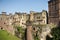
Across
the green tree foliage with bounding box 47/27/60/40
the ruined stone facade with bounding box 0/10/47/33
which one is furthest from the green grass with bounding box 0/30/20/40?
the ruined stone facade with bounding box 0/10/47/33

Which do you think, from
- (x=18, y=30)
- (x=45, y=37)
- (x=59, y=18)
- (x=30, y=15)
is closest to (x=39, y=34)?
(x=45, y=37)

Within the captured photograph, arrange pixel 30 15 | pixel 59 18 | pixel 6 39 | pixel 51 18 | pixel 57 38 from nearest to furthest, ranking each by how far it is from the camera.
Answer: pixel 6 39
pixel 57 38
pixel 59 18
pixel 51 18
pixel 30 15

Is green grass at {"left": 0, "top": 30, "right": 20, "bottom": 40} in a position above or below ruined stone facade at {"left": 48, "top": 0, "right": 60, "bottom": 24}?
below

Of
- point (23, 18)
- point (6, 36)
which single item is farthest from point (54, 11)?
point (6, 36)

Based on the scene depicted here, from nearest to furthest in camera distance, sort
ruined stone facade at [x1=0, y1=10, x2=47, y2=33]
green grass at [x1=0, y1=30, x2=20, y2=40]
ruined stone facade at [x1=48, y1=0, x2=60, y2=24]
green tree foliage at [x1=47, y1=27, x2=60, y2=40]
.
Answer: green grass at [x1=0, y1=30, x2=20, y2=40]
green tree foliage at [x1=47, y1=27, x2=60, y2=40]
ruined stone facade at [x1=48, y1=0, x2=60, y2=24]
ruined stone facade at [x1=0, y1=10, x2=47, y2=33]

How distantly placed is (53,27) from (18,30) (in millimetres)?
5796

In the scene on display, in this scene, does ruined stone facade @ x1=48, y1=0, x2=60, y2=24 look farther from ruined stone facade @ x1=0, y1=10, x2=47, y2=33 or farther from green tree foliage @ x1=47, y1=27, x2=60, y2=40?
green tree foliage @ x1=47, y1=27, x2=60, y2=40

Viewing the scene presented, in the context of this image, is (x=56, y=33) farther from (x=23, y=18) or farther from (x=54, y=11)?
(x=23, y=18)

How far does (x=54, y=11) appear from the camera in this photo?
42531 mm

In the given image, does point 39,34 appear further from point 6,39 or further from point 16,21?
point 16,21

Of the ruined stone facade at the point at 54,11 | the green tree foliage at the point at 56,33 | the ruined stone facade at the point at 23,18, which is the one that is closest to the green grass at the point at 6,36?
the green tree foliage at the point at 56,33

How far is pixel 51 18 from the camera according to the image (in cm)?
4278

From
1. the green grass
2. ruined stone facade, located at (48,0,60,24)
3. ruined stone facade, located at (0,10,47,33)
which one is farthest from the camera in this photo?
ruined stone facade, located at (0,10,47,33)

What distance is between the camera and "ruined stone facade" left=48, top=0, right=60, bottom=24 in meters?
40.9
